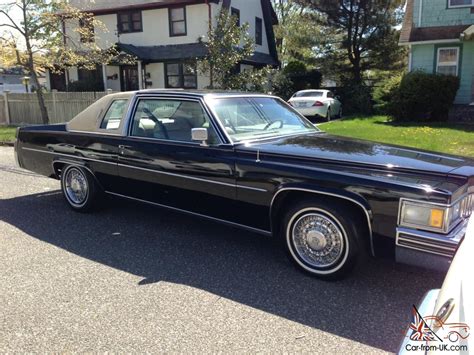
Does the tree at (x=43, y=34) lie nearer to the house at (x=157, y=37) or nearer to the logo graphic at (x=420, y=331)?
the house at (x=157, y=37)

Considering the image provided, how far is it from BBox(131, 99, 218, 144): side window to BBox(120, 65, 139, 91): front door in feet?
69.1

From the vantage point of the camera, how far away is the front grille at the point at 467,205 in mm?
3428

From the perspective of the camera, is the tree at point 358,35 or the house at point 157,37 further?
the tree at point 358,35

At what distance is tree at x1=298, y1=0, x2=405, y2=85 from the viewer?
80.8ft

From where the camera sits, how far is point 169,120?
5.04m

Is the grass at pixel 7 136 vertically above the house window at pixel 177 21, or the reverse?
the house window at pixel 177 21

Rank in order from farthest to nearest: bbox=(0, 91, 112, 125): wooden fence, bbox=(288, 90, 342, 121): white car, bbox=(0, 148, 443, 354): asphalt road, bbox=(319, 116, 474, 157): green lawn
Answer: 1. bbox=(288, 90, 342, 121): white car
2. bbox=(0, 91, 112, 125): wooden fence
3. bbox=(319, 116, 474, 157): green lawn
4. bbox=(0, 148, 443, 354): asphalt road

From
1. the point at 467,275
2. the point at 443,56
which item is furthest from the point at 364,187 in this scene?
the point at 443,56

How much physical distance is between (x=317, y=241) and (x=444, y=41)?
1612 centimetres

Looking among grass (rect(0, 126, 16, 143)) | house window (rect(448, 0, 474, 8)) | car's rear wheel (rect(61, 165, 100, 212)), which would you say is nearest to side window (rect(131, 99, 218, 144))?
car's rear wheel (rect(61, 165, 100, 212))

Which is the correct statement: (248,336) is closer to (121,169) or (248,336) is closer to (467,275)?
(467,275)

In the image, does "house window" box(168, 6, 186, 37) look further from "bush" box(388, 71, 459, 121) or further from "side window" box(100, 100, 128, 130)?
"side window" box(100, 100, 128, 130)

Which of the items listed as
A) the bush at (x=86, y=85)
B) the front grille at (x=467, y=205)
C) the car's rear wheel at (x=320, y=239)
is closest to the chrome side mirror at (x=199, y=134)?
the car's rear wheel at (x=320, y=239)

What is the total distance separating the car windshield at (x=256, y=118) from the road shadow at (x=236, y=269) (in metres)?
1.18
